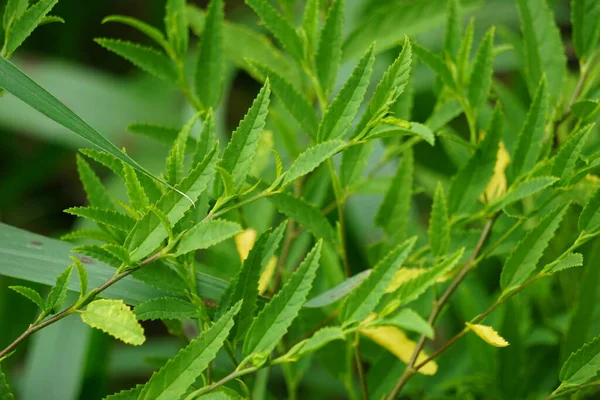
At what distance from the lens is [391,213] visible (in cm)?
57

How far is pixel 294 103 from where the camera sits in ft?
1.54

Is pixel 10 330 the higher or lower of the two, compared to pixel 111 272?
lower

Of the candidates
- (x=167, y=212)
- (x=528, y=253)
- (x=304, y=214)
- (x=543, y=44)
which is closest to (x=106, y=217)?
(x=167, y=212)

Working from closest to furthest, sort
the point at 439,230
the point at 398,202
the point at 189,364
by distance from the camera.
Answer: the point at 189,364 → the point at 439,230 → the point at 398,202

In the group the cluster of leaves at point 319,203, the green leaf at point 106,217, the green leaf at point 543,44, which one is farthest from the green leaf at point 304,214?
the green leaf at point 543,44

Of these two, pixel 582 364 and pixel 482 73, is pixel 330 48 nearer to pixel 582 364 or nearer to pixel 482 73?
pixel 482 73

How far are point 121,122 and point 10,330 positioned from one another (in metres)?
0.49

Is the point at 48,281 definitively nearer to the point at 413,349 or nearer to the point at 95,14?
the point at 413,349

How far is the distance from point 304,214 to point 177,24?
7.2 inches

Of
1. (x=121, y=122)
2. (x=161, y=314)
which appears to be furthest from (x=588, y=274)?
(x=121, y=122)

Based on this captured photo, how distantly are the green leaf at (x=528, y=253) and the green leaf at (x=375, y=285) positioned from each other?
0.09 m

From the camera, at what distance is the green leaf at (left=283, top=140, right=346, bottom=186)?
37 cm

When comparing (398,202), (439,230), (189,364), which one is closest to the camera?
(189,364)

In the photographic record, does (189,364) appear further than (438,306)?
No
